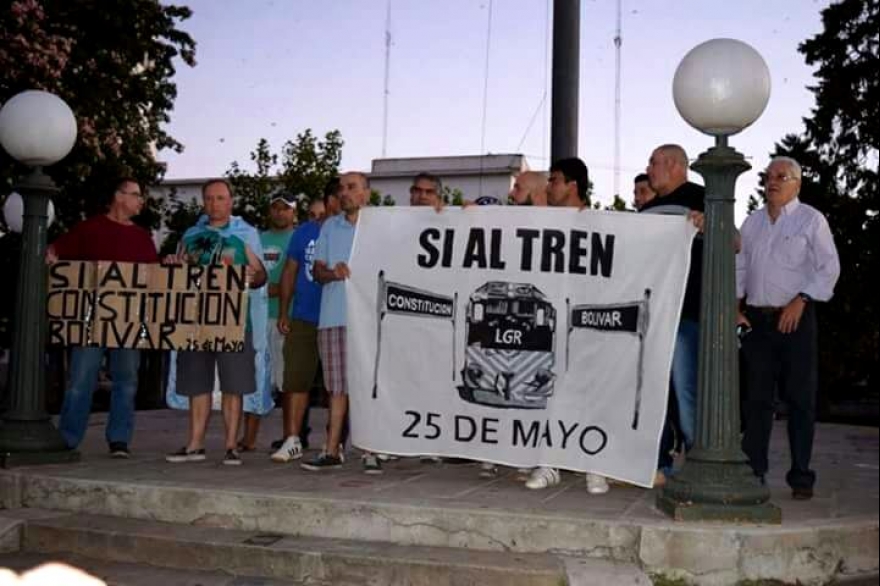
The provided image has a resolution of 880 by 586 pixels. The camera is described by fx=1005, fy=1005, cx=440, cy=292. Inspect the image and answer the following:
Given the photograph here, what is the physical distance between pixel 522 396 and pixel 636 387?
679 mm

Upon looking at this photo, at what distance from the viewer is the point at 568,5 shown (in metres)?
8.35

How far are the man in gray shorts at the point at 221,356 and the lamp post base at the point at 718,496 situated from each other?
3.07 m

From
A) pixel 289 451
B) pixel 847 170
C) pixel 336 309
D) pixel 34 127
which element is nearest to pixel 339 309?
pixel 336 309

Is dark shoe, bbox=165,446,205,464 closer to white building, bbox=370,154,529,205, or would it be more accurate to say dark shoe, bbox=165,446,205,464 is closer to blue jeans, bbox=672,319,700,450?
blue jeans, bbox=672,319,700,450

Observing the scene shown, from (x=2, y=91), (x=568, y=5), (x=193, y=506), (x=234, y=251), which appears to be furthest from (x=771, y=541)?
(x=2, y=91)

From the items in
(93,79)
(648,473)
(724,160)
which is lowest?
(648,473)

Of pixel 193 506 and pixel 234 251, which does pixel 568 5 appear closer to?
pixel 234 251

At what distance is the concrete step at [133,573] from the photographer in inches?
191

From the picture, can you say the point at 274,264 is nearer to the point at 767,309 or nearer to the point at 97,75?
the point at 767,309

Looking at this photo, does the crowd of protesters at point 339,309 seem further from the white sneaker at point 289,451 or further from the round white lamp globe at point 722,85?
the round white lamp globe at point 722,85

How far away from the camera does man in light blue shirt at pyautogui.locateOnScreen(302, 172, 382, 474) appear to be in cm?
656

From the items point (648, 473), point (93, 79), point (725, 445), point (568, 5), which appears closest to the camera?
point (725, 445)

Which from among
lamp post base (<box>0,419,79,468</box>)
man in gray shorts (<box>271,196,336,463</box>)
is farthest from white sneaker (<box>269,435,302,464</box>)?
lamp post base (<box>0,419,79,468</box>)

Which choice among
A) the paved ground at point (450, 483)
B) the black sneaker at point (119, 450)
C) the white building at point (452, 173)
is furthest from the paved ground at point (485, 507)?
the white building at point (452, 173)
